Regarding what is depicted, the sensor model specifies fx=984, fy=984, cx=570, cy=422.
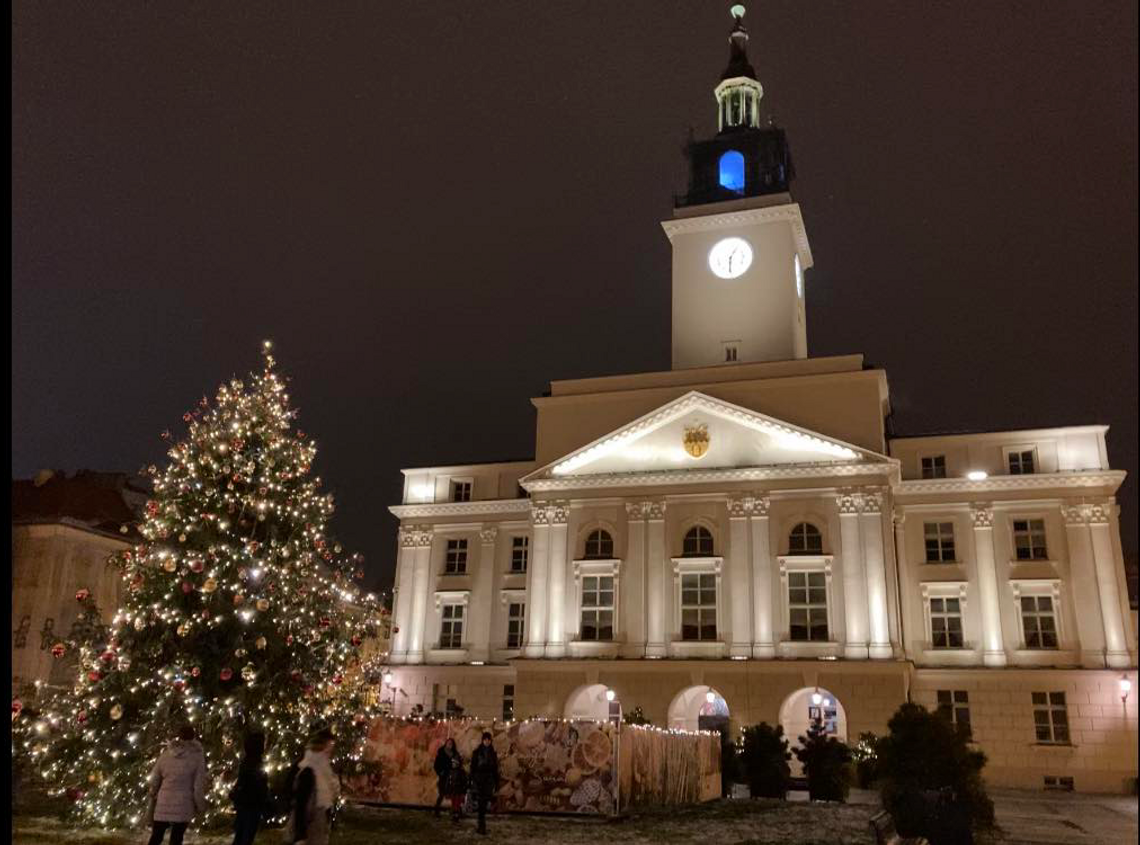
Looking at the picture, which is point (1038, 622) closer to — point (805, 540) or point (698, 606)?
point (805, 540)

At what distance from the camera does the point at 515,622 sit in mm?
43250

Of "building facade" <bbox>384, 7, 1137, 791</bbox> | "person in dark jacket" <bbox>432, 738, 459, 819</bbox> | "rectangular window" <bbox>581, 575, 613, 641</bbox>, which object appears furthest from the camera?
"rectangular window" <bbox>581, 575, 613, 641</bbox>

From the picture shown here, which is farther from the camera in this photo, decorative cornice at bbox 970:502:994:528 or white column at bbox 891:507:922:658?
decorative cornice at bbox 970:502:994:528

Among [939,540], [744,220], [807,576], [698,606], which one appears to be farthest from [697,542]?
[744,220]

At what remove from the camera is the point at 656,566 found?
1490 inches

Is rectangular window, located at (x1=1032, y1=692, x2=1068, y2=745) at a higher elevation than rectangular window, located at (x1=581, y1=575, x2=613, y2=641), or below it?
below

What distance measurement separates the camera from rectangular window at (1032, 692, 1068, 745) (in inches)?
1366

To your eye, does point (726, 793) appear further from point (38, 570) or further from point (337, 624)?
point (38, 570)

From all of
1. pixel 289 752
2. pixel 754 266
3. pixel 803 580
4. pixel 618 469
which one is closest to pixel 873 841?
pixel 289 752

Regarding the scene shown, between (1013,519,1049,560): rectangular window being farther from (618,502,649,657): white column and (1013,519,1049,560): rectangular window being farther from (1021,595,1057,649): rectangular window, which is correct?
(618,502,649,657): white column

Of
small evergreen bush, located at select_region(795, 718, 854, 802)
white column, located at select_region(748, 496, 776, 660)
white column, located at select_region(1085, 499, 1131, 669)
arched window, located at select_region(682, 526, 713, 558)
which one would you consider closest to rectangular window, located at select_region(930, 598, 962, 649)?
white column, located at select_region(1085, 499, 1131, 669)

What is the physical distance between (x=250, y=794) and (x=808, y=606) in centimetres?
2735

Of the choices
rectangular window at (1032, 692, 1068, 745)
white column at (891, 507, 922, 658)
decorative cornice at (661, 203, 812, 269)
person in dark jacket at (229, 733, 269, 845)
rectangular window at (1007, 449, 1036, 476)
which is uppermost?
decorative cornice at (661, 203, 812, 269)

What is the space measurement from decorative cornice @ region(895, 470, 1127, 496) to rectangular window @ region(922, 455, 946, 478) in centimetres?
62
